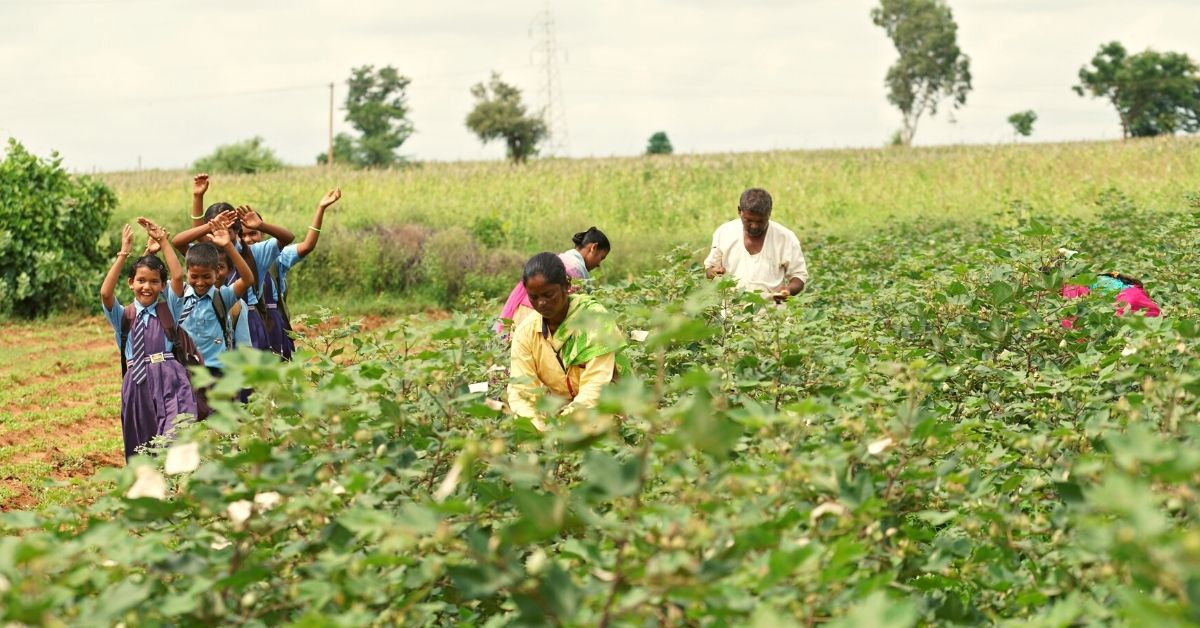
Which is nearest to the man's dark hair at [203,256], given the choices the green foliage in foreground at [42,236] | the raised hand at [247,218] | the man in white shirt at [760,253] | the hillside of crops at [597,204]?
the raised hand at [247,218]

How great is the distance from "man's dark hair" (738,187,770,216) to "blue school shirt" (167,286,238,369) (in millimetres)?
2820

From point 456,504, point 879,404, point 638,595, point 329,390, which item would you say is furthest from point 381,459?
point 879,404

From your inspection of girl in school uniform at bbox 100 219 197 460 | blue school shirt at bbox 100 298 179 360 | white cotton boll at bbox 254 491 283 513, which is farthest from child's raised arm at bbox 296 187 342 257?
white cotton boll at bbox 254 491 283 513

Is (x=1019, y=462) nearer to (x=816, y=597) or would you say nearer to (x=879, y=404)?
(x=879, y=404)

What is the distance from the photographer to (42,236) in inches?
589

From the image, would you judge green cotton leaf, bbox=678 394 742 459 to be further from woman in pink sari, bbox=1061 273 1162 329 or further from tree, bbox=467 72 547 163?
tree, bbox=467 72 547 163

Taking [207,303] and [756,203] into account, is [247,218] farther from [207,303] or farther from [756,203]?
[756,203]

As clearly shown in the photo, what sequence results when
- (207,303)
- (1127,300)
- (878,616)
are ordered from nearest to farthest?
(878,616)
(1127,300)
(207,303)

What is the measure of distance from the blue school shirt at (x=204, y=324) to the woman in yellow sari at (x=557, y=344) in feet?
6.63

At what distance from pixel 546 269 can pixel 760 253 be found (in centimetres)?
320

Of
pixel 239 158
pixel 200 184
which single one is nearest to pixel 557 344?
pixel 200 184


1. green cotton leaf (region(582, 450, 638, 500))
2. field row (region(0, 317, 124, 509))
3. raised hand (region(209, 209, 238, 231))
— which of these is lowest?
field row (region(0, 317, 124, 509))

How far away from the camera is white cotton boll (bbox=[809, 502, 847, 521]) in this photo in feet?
8.55

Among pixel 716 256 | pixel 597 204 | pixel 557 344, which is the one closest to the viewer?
pixel 557 344
